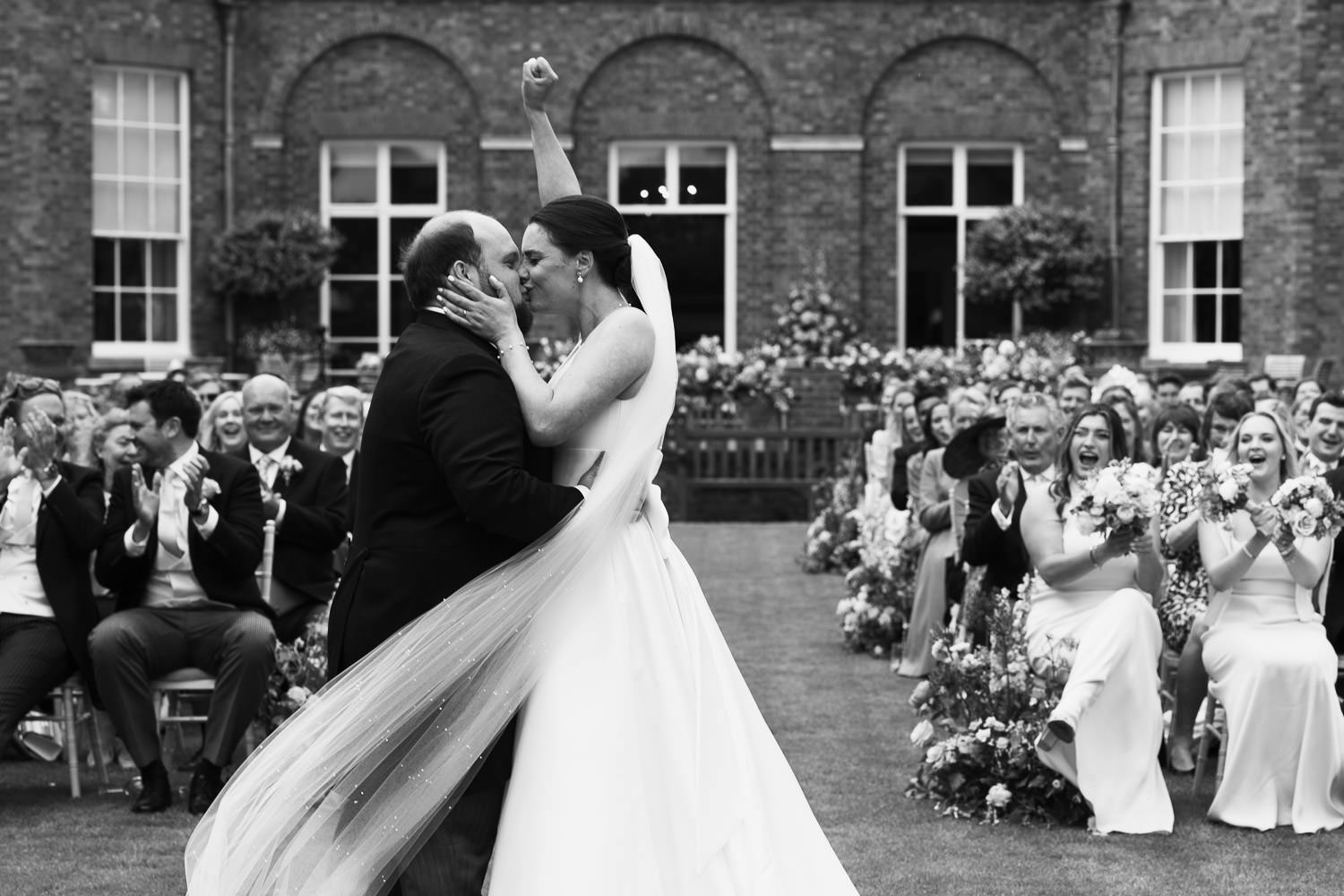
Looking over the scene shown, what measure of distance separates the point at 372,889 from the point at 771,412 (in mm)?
16840

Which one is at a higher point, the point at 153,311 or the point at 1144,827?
the point at 153,311

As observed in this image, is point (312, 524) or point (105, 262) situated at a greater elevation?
point (105, 262)

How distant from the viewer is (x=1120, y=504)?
24.7ft

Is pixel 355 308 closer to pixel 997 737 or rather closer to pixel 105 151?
pixel 105 151

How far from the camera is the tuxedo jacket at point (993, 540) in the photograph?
8703mm

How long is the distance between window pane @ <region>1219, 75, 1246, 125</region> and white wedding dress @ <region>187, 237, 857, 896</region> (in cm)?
1893

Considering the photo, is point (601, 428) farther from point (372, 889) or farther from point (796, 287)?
point (796, 287)

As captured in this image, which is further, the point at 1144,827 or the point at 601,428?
the point at 1144,827

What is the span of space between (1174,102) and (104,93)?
11.6 meters

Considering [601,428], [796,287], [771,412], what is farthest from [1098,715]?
[796,287]

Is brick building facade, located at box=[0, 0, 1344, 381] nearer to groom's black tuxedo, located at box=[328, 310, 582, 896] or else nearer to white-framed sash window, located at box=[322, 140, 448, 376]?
white-framed sash window, located at box=[322, 140, 448, 376]

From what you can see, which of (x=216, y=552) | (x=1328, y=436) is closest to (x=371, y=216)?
(x=1328, y=436)

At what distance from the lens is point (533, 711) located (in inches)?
191

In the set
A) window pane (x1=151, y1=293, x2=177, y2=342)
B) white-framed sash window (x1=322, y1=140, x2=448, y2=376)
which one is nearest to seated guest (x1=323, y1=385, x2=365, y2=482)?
window pane (x1=151, y1=293, x2=177, y2=342)
